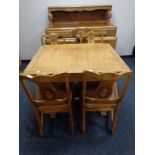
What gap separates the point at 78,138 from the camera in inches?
72.3

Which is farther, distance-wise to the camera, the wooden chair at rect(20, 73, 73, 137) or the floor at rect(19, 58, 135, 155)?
the floor at rect(19, 58, 135, 155)

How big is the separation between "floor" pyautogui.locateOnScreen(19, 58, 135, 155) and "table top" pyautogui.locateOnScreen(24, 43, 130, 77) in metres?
0.68

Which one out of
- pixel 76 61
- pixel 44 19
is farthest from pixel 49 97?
pixel 44 19

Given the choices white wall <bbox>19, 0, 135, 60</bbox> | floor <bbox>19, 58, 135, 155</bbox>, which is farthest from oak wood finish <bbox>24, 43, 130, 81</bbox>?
white wall <bbox>19, 0, 135, 60</bbox>

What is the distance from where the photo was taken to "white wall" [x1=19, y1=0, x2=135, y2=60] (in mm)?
3648

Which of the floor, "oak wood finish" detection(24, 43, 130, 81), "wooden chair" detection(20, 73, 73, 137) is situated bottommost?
the floor

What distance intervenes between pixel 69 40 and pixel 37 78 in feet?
6.67

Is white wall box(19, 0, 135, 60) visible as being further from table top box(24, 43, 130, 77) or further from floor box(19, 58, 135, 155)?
floor box(19, 58, 135, 155)

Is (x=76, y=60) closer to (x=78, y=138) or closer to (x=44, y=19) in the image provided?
(x=78, y=138)

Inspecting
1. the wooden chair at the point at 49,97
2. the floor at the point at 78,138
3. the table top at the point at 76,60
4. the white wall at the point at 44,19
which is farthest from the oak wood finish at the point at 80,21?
the wooden chair at the point at 49,97
